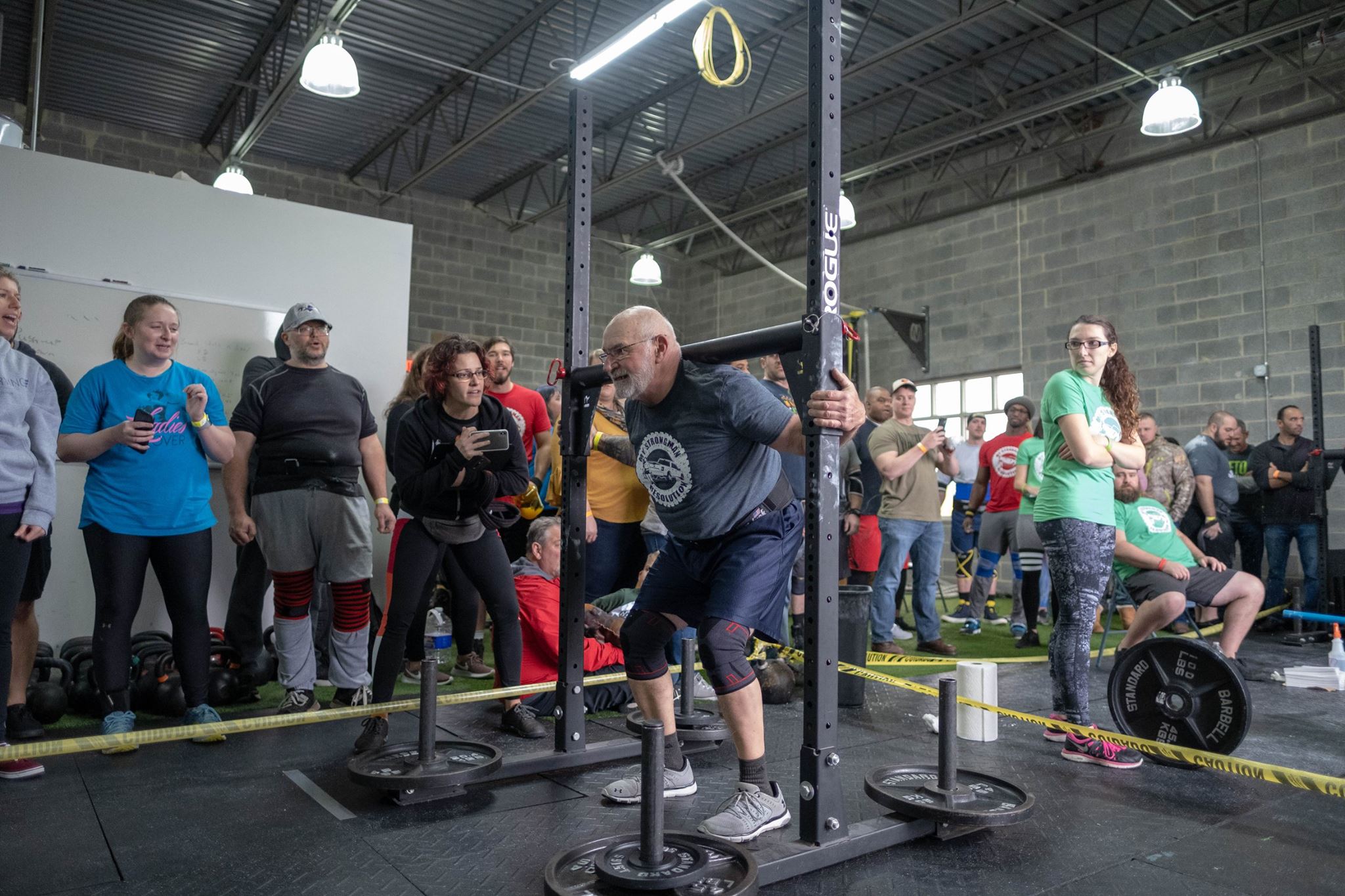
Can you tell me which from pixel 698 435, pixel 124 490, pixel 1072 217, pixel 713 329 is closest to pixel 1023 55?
pixel 1072 217

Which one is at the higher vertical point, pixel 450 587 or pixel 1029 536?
pixel 1029 536

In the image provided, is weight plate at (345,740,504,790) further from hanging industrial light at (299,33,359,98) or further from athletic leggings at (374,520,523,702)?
hanging industrial light at (299,33,359,98)

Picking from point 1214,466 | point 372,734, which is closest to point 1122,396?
point 372,734

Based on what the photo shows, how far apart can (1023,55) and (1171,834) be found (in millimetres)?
7786

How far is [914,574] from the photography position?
5555mm

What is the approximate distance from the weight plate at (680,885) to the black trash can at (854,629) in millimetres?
2037

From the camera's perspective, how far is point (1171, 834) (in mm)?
2494

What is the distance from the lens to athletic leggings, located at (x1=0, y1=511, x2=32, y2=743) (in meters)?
2.89

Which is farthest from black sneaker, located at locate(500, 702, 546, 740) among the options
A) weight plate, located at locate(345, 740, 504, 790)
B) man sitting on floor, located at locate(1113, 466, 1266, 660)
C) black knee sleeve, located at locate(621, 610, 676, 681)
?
man sitting on floor, located at locate(1113, 466, 1266, 660)

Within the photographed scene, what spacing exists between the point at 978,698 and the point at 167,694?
10.2 ft

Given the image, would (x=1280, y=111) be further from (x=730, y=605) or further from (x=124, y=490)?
(x=124, y=490)

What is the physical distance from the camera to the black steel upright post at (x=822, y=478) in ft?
7.28

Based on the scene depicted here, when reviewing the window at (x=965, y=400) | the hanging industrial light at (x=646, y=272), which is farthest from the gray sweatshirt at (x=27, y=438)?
the window at (x=965, y=400)

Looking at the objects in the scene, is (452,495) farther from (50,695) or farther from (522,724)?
(50,695)
